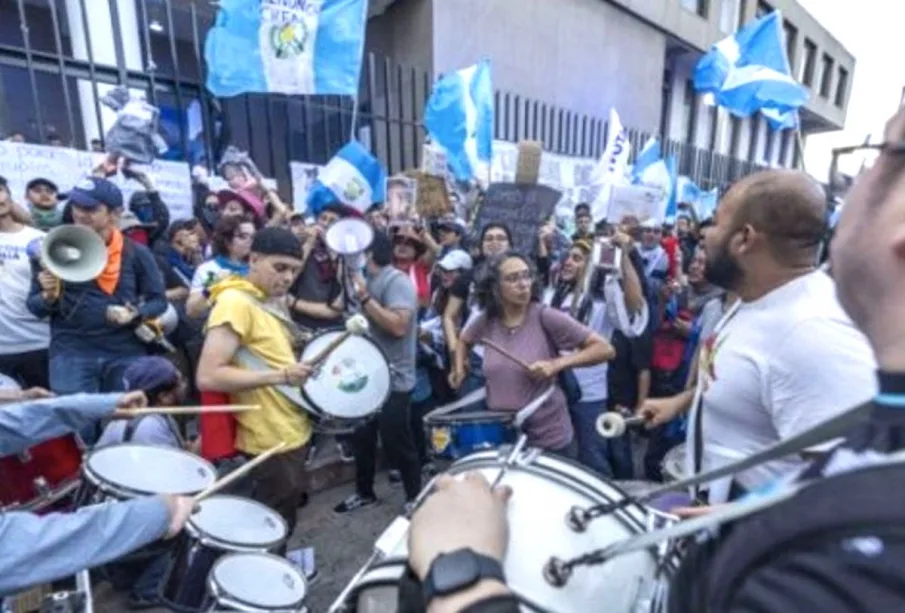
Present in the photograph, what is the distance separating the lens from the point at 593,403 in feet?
12.3

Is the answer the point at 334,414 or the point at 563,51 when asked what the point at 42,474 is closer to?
the point at 334,414

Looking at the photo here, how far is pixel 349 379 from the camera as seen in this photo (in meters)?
3.10

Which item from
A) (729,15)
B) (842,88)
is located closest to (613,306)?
(729,15)

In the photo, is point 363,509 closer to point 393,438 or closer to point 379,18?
point 393,438

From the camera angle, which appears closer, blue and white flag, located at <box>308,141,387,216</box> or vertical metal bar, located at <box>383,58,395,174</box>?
blue and white flag, located at <box>308,141,387,216</box>

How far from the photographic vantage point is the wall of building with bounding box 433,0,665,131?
11180 mm

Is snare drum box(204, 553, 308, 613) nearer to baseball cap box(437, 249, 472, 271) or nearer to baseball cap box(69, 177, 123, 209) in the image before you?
baseball cap box(69, 177, 123, 209)

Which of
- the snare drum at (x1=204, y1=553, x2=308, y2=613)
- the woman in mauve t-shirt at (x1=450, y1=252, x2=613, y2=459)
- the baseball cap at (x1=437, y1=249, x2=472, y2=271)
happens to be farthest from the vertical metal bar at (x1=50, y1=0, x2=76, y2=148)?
the snare drum at (x1=204, y1=553, x2=308, y2=613)

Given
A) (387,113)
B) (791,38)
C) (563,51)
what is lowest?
(387,113)

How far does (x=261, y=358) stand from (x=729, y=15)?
23.8 metres

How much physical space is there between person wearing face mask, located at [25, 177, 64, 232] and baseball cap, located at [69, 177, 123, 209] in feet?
4.16

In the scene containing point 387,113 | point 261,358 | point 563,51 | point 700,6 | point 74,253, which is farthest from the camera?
point 700,6

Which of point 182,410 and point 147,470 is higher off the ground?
point 182,410

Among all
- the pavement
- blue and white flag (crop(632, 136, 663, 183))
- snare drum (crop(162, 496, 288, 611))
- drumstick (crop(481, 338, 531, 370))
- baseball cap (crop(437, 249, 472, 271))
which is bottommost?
the pavement
